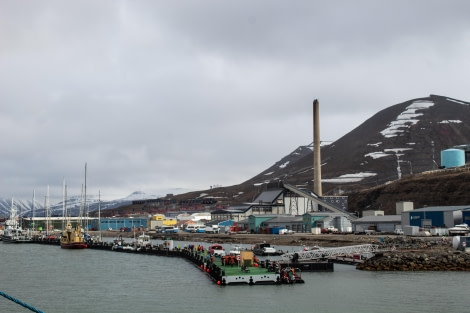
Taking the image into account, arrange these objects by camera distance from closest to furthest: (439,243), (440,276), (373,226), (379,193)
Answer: (440,276) → (439,243) → (373,226) → (379,193)

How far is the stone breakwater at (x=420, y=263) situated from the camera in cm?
5544

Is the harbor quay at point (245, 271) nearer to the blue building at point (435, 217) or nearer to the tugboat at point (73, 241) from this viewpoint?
the tugboat at point (73, 241)

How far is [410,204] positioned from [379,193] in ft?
129

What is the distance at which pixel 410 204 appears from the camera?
124 metres

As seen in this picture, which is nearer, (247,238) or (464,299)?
(464,299)

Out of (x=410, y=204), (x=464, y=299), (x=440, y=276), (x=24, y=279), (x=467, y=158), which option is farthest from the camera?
(x=467, y=158)

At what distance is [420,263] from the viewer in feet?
186

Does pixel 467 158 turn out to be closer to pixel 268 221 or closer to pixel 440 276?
pixel 268 221

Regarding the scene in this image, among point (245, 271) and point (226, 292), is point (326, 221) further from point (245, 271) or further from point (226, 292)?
point (226, 292)

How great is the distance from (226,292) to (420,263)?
22038 mm

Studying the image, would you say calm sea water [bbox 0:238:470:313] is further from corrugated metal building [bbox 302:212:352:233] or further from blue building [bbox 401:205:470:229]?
corrugated metal building [bbox 302:212:352:233]

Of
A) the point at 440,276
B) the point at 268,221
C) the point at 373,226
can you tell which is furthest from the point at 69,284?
→ the point at 268,221

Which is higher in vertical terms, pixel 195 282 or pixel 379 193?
pixel 379 193

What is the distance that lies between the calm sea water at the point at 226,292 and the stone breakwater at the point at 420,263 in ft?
7.19
